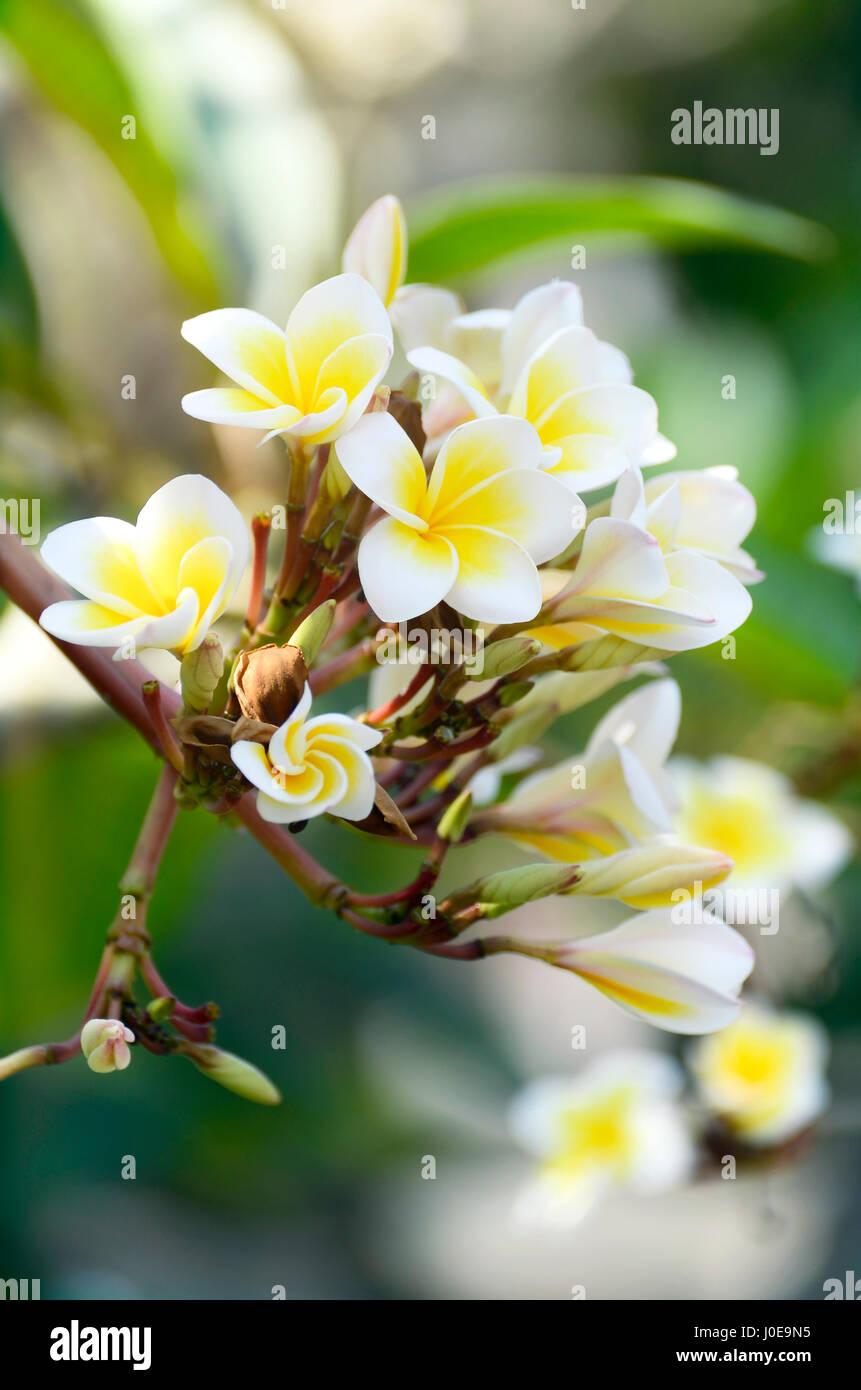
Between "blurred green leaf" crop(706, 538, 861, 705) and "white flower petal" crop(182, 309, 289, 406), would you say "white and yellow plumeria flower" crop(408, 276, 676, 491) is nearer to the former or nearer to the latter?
"white flower petal" crop(182, 309, 289, 406)

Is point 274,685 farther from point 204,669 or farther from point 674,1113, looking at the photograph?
point 674,1113

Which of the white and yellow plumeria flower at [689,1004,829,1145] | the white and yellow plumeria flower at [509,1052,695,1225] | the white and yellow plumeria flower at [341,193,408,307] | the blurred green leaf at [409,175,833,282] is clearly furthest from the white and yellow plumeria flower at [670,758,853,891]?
the white and yellow plumeria flower at [341,193,408,307]

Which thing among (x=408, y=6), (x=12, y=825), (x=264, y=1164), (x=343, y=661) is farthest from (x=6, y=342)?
(x=408, y=6)

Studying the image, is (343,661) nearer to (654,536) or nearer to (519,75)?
(654,536)

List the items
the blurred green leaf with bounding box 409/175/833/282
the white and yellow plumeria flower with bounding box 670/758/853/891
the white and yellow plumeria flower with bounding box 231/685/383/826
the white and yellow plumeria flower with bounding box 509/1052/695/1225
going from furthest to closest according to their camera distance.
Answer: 1. the white and yellow plumeria flower with bounding box 509/1052/695/1225
2. the white and yellow plumeria flower with bounding box 670/758/853/891
3. the blurred green leaf with bounding box 409/175/833/282
4. the white and yellow plumeria flower with bounding box 231/685/383/826

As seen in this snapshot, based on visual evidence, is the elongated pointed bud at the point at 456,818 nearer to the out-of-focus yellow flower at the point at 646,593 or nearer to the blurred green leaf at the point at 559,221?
the out-of-focus yellow flower at the point at 646,593

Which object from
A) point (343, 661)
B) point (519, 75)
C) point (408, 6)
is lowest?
point (343, 661)

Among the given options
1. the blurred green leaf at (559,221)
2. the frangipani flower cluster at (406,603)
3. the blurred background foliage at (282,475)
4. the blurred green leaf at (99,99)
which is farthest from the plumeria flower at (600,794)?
the blurred green leaf at (99,99)
